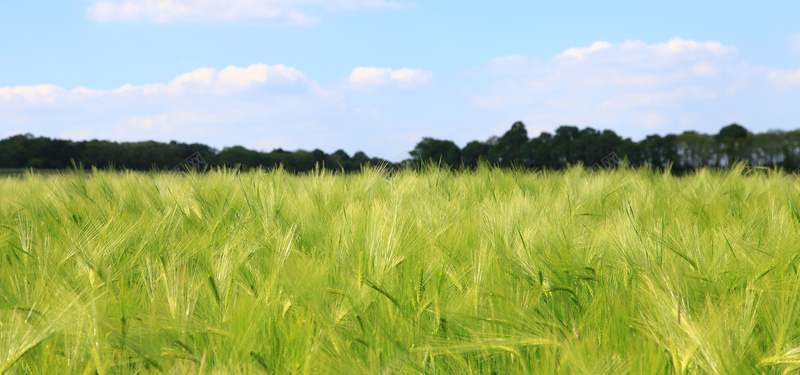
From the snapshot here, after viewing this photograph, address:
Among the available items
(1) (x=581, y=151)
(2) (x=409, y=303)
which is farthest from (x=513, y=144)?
(2) (x=409, y=303)

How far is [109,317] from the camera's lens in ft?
2.88

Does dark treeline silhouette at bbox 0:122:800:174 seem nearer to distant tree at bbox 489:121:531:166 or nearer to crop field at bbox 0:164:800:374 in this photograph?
distant tree at bbox 489:121:531:166

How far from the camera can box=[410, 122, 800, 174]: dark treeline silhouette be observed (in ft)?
26.0

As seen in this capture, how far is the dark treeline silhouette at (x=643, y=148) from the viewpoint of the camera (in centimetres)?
793

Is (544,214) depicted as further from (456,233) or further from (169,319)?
(169,319)

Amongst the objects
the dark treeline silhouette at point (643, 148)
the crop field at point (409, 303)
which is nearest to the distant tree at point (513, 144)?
the dark treeline silhouette at point (643, 148)

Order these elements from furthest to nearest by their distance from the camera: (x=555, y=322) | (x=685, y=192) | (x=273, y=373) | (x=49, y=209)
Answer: (x=685, y=192) < (x=49, y=209) < (x=555, y=322) < (x=273, y=373)

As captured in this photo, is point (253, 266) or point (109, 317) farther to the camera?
point (253, 266)

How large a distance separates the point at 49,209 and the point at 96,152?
857cm

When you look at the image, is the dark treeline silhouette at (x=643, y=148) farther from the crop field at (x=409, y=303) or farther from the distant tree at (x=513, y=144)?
the crop field at (x=409, y=303)

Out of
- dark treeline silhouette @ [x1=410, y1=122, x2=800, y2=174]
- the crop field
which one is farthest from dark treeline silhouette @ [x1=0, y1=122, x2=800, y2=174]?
the crop field

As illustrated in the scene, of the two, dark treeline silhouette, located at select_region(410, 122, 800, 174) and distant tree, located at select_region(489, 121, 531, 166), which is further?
distant tree, located at select_region(489, 121, 531, 166)

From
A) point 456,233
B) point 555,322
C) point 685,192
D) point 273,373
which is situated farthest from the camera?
Result: point 685,192

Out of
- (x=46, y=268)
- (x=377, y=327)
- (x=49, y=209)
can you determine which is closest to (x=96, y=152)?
(x=49, y=209)
